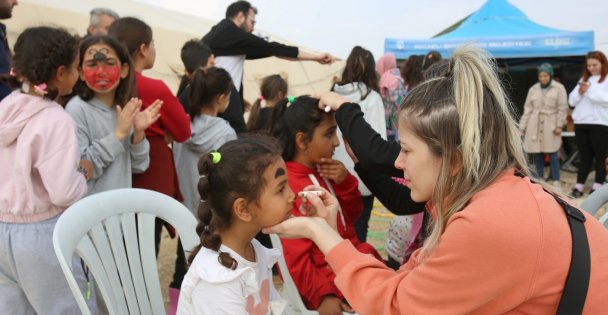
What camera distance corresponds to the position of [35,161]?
183 cm

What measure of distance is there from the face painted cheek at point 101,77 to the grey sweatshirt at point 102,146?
92 millimetres

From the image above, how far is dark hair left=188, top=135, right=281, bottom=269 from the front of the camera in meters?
1.58

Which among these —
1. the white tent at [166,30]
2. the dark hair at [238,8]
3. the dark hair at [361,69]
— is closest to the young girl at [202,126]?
the dark hair at [361,69]

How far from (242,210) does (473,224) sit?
0.75 meters

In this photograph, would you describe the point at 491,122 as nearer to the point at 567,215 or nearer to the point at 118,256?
the point at 567,215

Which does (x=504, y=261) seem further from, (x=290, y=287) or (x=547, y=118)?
(x=547, y=118)

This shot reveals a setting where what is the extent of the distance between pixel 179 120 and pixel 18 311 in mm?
1128

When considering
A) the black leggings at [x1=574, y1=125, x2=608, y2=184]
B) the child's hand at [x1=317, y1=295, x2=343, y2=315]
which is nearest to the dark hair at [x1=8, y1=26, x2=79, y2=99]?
the child's hand at [x1=317, y1=295, x2=343, y2=315]

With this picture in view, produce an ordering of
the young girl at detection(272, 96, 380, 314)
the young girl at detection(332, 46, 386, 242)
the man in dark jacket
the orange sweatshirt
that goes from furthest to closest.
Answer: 1. the man in dark jacket
2. the young girl at detection(332, 46, 386, 242)
3. the young girl at detection(272, 96, 380, 314)
4. the orange sweatshirt

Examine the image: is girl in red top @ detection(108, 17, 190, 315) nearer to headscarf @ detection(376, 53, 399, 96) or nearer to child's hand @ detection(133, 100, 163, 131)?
child's hand @ detection(133, 100, 163, 131)

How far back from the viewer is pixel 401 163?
4.20 feet

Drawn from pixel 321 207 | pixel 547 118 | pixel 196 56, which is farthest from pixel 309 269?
pixel 547 118

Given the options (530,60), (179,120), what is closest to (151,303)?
(179,120)

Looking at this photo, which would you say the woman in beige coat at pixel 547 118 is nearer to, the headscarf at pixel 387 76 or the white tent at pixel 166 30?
the headscarf at pixel 387 76
